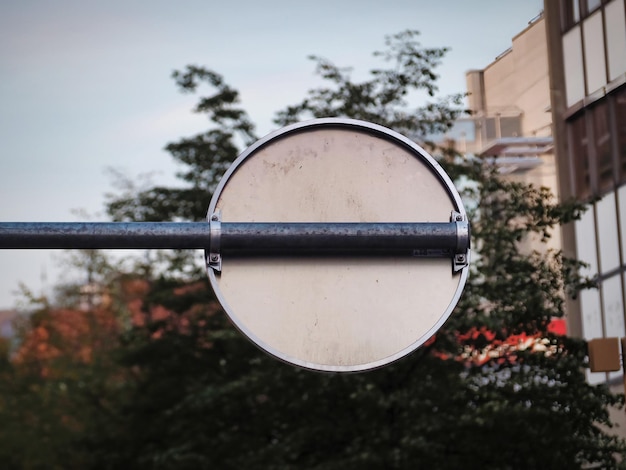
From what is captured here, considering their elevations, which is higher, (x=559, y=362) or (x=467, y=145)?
(x=467, y=145)

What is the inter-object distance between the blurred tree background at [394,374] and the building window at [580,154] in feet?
12.4

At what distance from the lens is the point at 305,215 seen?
8.30 ft

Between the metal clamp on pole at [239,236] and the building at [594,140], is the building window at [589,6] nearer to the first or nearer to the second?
the building at [594,140]

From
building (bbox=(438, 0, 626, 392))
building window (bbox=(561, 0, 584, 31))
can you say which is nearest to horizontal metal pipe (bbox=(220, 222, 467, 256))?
building (bbox=(438, 0, 626, 392))

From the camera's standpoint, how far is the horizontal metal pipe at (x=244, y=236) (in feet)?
7.63

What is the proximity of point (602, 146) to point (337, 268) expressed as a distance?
22.9 m

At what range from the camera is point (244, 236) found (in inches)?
94.3

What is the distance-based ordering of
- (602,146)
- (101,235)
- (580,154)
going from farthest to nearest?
1. (580,154)
2. (602,146)
3. (101,235)

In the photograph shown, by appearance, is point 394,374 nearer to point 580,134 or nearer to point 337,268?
point 580,134

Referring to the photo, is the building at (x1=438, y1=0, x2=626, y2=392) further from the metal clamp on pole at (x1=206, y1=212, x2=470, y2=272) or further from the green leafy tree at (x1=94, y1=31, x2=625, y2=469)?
the metal clamp on pole at (x1=206, y1=212, x2=470, y2=272)

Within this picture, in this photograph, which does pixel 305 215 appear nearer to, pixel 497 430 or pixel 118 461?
pixel 497 430

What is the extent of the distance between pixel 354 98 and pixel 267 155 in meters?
19.2

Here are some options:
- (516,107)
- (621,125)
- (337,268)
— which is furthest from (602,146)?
(337,268)

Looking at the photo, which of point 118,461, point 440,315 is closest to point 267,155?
point 440,315
